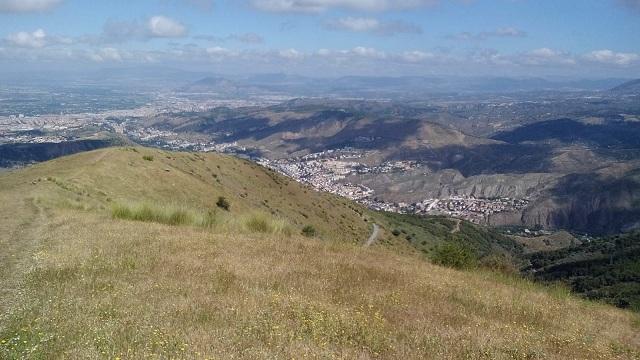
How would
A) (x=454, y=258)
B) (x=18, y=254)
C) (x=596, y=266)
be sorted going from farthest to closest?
1. (x=596, y=266)
2. (x=454, y=258)
3. (x=18, y=254)

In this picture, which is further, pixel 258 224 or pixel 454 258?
pixel 258 224

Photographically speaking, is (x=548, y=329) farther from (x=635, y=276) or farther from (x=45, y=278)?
(x=635, y=276)

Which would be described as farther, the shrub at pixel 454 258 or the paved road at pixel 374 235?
the paved road at pixel 374 235

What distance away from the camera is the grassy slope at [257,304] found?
7293 millimetres

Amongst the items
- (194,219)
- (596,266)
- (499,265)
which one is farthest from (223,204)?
(596,266)

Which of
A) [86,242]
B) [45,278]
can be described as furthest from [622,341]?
[86,242]

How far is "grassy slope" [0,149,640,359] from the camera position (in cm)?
729

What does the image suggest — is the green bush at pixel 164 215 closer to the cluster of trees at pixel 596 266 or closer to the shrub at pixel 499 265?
the shrub at pixel 499 265

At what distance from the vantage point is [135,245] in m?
13.9

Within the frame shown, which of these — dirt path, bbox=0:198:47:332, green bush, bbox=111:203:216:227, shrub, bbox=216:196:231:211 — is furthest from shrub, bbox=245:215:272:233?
shrub, bbox=216:196:231:211

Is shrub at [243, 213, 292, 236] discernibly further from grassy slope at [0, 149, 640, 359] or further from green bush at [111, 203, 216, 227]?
grassy slope at [0, 149, 640, 359]

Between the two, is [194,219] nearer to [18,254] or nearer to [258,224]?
[258,224]

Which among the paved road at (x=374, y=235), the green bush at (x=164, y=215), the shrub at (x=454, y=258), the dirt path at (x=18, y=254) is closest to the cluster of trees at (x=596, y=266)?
the paved road at (x=374, y=235)

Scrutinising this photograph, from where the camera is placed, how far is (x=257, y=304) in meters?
9.12
